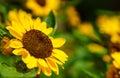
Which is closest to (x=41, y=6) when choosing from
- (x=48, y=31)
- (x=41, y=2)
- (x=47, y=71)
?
(x=41, y=2)

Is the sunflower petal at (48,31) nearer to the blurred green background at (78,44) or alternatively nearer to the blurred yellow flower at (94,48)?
the blurred green background at (78,44)

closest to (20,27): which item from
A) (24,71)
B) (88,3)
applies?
(24,71)

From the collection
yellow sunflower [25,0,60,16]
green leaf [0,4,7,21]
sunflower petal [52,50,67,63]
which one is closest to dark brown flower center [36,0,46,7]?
yellow sunflower [25,0,60,16]

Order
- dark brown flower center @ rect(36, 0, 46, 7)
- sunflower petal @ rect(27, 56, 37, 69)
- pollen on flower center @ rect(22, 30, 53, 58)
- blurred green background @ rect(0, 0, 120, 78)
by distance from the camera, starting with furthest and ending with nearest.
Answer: dark brown flower center @ rect(36, 0, 46, 7), blurred green background @ rect(0, 0, 120, 78), pollen on flower center @ rect(22, 30, 53, 58), sunflower petal @ rect(27, 56, 37, 69)

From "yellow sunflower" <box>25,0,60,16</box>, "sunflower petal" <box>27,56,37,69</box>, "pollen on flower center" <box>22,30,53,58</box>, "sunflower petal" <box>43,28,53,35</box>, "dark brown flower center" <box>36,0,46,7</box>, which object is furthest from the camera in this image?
"dark brown flower center" <box>36,0,46,7</box>

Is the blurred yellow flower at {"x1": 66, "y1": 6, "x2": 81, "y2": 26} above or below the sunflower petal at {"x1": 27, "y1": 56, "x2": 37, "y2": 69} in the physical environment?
above

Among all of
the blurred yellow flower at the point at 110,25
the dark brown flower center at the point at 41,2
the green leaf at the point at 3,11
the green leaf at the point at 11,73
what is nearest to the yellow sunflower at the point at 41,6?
the dark brown flower center at the point at 41,2

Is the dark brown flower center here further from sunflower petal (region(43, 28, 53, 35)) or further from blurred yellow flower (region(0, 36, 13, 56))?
blurred yellow flower (region(0, 36, 13, 56))
